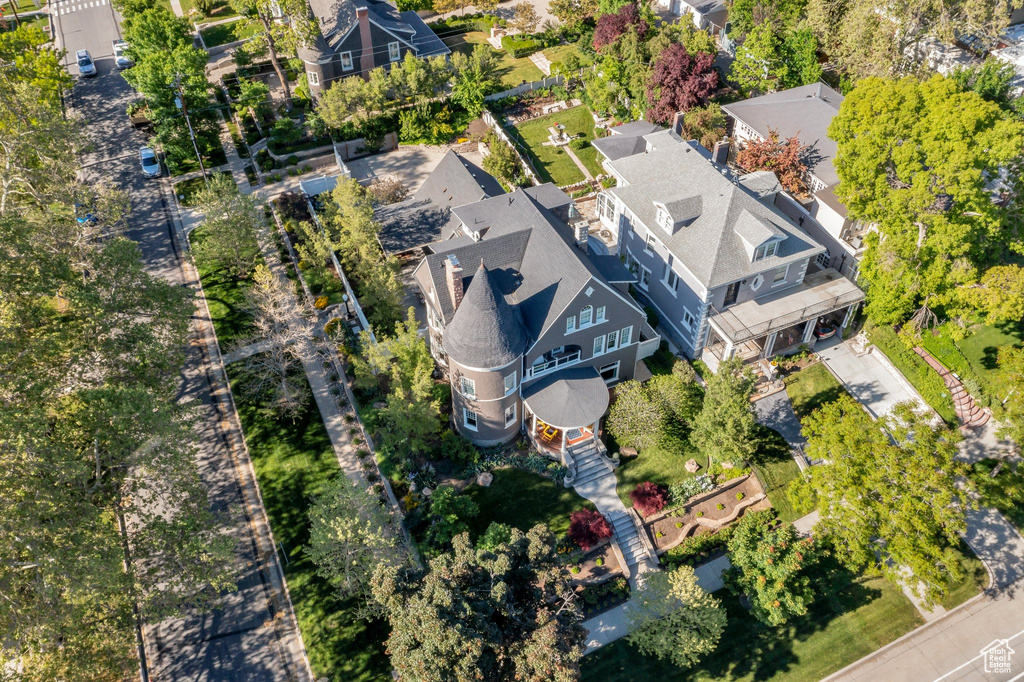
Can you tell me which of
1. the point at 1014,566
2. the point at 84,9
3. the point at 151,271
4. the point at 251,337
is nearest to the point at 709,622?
the point at 1014,566

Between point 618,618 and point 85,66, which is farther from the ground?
point 85,66

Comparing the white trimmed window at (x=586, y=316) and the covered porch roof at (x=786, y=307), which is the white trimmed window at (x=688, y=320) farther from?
the white trimmed window at (x=586, y=316)

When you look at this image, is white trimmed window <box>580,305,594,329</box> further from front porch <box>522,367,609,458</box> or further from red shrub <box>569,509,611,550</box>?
red shrub <box>569,509,611,550</box>

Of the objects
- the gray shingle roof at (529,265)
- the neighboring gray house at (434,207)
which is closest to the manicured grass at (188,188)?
the neighboring gray house at (434,207)

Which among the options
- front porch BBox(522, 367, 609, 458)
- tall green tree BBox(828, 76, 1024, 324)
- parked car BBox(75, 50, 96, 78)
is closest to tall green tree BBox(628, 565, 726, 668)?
front porch BBox(522, 367, 609, 458)

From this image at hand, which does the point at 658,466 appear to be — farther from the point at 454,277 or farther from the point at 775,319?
the point at 454,277

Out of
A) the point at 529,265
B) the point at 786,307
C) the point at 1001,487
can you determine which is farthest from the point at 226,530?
the point at 1001,487
